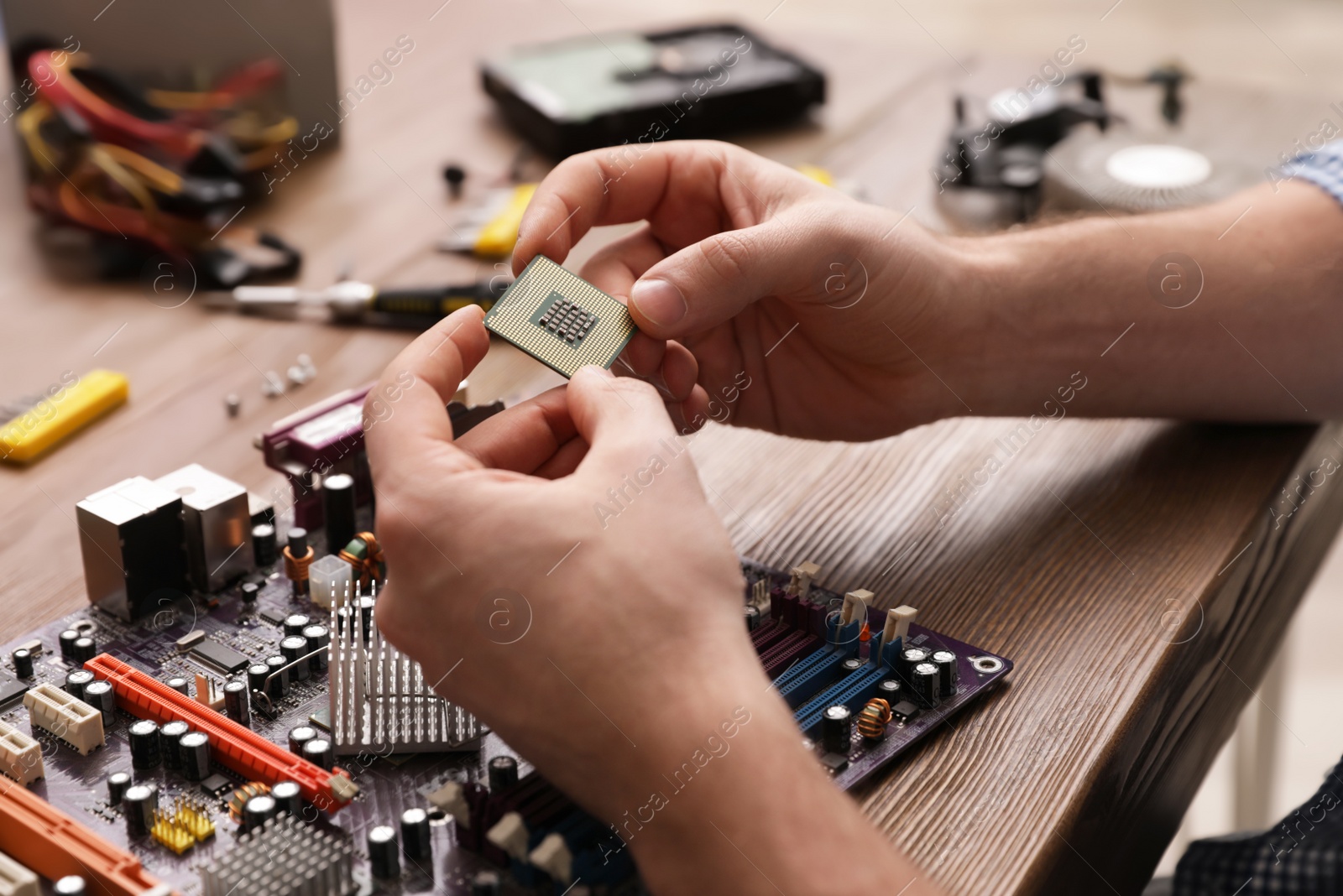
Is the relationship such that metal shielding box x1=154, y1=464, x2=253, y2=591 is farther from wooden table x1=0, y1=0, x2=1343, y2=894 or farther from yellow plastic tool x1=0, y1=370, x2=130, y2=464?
yellow plastic tool x1=0, y1=370, x2=130, y2=464

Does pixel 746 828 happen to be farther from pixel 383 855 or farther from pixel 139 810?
pixel 139 810

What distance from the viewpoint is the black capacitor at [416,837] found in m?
0.99

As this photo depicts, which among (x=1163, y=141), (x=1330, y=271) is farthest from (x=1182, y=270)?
(x=1163, y=141)

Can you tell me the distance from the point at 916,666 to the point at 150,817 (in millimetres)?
678

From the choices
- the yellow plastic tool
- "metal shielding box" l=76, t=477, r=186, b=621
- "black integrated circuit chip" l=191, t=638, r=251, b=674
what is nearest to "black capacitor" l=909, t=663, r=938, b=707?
"black integrated circuit chip" l=191, t=638, r=251, b=674

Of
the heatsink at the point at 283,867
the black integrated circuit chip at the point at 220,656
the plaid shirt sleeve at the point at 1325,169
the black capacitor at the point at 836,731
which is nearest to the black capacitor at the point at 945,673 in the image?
the black capacitor at the point at 836,731

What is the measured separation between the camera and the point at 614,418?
3.70 feet

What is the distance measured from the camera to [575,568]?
985 millimetres

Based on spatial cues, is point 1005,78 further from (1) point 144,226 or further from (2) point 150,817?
(2) point 150,817

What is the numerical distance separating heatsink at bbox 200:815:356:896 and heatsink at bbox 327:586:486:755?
120mm

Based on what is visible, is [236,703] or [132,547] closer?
[236,703]

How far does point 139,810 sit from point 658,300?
0.67m

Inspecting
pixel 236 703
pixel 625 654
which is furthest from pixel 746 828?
pixel 236 703

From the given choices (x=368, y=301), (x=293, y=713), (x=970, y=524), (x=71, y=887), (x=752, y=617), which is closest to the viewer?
(x=71, y=887)
